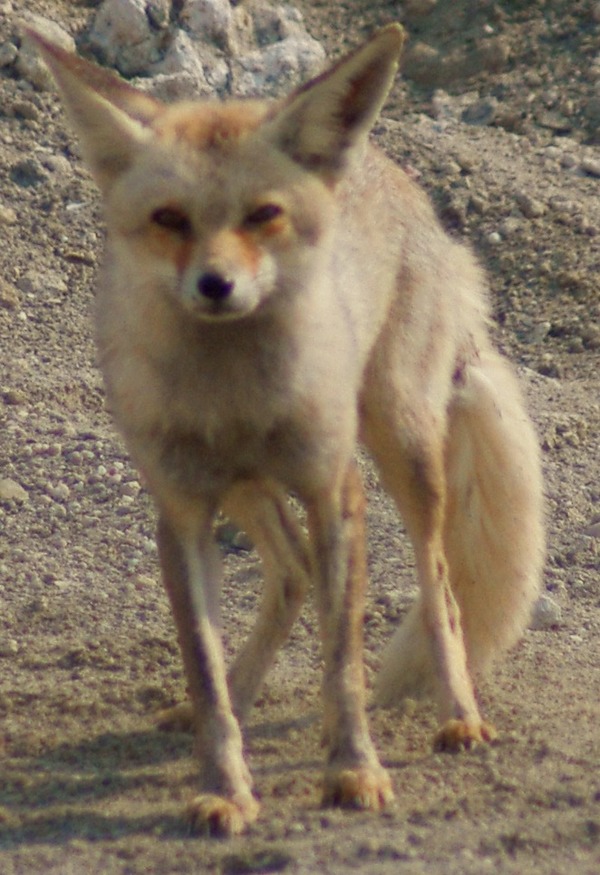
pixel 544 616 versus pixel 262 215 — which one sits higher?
pixel 262 215

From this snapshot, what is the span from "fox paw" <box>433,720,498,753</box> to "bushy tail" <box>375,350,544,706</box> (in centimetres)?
67

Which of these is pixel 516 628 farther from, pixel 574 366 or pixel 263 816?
pixel 574 366

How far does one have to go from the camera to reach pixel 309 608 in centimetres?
678

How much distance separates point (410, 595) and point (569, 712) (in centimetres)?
133

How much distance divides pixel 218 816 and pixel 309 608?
2419 mm

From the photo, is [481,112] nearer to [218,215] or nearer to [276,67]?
[276,67]

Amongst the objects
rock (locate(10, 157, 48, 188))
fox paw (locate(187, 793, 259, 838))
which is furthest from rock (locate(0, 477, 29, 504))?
fox paw (locate(187, 793, 259, 838))

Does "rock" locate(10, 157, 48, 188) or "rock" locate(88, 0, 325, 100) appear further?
"rock" locate(88, 0, 325, 100)

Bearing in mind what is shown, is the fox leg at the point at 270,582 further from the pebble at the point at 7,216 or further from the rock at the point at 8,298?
the pebble at the point at 7,216

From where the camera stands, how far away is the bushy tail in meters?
6.00

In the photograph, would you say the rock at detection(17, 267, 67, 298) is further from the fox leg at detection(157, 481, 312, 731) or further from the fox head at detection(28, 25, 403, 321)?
the fox head at detection(28, 25, 403, 321)

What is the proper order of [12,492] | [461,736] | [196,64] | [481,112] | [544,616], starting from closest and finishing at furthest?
[461,736] → [544,616] → [12,492] → [196,64] → [481,112]

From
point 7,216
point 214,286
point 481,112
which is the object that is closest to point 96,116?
point 214,286

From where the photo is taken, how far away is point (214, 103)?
201 inches
